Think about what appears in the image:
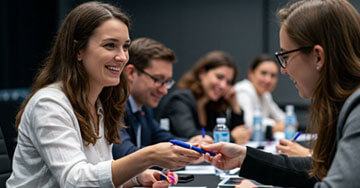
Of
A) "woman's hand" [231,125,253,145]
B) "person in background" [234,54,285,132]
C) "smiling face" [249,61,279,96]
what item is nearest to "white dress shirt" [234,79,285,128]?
"person in background" [234,54,285,132]

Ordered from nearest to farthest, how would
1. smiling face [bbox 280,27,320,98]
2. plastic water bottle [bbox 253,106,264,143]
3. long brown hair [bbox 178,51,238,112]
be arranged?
smiling face [bbox 280,27,320,98] → plastic water bottle [bbox 253,106,264,143] → long brown hair [bbox 178,51,238,112]

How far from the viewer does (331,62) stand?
129cm

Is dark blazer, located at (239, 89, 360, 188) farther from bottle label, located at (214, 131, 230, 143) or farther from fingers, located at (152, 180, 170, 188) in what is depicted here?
bottle label, located at (214, 131, 230, 143)

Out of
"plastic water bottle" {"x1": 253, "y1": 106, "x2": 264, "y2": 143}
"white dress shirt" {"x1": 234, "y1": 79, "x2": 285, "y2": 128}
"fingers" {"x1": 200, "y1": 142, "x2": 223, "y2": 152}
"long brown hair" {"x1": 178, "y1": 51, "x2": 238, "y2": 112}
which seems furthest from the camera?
"white dress shirt" {"x1": 234, "y1": 79, "x2": 285, "y2": 128}

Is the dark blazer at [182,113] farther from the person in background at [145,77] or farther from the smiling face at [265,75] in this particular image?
the smiling face at [265,75]

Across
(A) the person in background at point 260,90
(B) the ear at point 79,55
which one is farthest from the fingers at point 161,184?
(A) the person in background at point 260,90

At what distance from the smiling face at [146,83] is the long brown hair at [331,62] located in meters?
1.56

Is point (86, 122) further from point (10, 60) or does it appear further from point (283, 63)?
point (10, 60)

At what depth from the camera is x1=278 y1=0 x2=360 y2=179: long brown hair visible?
4.22 feet

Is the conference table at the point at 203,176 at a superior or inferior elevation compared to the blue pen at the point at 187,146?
inferior

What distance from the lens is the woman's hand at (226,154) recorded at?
168cm

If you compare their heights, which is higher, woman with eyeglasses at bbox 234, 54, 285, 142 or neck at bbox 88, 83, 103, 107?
neck at bbox 88, 83, 103, 107

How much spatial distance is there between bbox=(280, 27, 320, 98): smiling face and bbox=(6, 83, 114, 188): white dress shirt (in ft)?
2.53

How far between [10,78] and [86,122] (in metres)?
4.52
